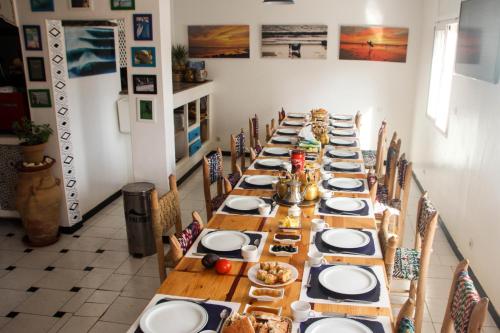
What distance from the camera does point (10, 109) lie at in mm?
4797

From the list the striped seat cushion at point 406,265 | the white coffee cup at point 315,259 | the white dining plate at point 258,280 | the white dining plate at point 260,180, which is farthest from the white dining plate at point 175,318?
the white dining plate at point 260,180

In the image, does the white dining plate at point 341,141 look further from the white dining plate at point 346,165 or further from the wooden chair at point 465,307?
the wooden chair at point 465,307

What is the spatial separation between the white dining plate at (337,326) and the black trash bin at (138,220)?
2716 millimetres

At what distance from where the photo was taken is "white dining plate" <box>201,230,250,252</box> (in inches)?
100

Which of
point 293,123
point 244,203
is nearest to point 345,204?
point 244,203

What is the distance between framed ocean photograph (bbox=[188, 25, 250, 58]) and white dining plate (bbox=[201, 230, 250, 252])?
17.1ft

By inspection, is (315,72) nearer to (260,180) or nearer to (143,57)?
(143,57)

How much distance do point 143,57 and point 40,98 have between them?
3.99 feet

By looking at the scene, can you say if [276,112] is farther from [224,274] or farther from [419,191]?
[224,274]

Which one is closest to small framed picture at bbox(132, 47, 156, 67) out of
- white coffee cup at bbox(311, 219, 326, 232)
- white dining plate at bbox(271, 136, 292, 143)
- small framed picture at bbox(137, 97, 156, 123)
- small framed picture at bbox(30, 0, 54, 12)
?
small framed picture at bbox(137, 97, 156, 123)

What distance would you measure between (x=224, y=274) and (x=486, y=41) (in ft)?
10.2

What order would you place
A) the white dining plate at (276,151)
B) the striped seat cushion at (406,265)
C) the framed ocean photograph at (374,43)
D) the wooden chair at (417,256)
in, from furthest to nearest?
the framed ocean photograph at (374,43) < the white dining plate at (276,151) < the striped seat cushion at (406,265) < the wooden chair at (417,256)

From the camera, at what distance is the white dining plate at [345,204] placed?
10.3ft

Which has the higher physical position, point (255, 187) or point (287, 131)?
point (287, 131)
